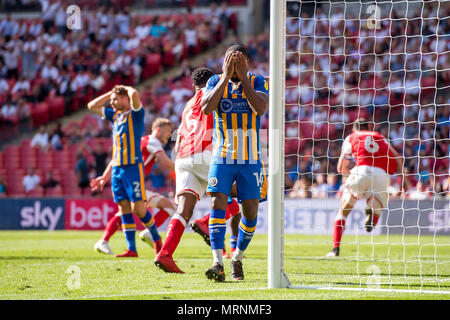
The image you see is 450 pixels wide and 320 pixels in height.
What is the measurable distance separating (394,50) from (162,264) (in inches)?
582

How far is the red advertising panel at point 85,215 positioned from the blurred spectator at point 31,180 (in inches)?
104

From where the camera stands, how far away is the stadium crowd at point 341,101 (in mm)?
16141

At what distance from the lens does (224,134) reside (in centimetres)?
627

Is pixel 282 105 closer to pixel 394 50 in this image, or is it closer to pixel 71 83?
pixel 394 50

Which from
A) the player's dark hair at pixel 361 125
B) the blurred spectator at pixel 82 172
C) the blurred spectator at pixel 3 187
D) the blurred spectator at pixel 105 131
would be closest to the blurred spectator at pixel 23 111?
the blurred spectator at pixel 105 131

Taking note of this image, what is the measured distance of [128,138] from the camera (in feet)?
30.0

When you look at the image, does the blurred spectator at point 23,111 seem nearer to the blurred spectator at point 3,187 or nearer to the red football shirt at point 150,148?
the blurred spectator at point 3,187

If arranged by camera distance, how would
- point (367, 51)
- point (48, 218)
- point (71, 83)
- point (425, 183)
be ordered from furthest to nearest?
point (71, 83)
point (367, 51)
point (48, 218)
point (425, 183)

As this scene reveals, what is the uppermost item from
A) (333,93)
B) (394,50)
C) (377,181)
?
(394,50)

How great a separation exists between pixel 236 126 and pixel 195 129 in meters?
1.37

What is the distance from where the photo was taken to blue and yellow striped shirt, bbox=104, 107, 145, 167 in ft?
30.0

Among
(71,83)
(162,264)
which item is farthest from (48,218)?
(162,264)

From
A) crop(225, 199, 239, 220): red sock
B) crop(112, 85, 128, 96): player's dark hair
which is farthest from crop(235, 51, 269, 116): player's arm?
crop(112, 85, 128, 96): player's dark hair

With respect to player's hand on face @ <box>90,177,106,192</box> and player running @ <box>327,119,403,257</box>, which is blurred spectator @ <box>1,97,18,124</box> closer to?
player's hand on face @ <box>90,177,106,192</box>
